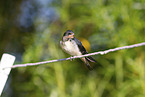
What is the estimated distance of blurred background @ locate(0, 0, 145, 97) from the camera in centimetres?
332

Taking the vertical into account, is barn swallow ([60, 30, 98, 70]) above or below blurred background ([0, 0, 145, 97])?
above

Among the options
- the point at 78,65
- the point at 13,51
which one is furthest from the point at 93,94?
the point at 13,51

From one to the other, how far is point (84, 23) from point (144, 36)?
88cm

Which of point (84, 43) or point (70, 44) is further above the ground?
point (70, 44)

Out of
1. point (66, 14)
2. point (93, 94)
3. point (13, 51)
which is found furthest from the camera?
point (13, 51)

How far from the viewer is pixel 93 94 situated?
325cm

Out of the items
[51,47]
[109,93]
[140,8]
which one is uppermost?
[140,8]

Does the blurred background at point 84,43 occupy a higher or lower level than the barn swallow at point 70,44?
lower

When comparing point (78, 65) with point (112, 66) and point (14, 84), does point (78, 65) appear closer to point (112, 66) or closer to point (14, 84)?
point (112, 66)

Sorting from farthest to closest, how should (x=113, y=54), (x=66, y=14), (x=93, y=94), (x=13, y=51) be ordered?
1. (x=13, y=51)
2. (x=66, y=14)
3. (x=113, y=54)
4. (x=93, y=94)

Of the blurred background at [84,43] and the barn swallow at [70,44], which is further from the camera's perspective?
the blurred background at [84,43]

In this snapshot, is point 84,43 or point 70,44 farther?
point 84,43

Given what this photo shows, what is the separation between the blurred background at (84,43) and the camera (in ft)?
10.9

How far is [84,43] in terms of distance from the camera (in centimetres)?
351
